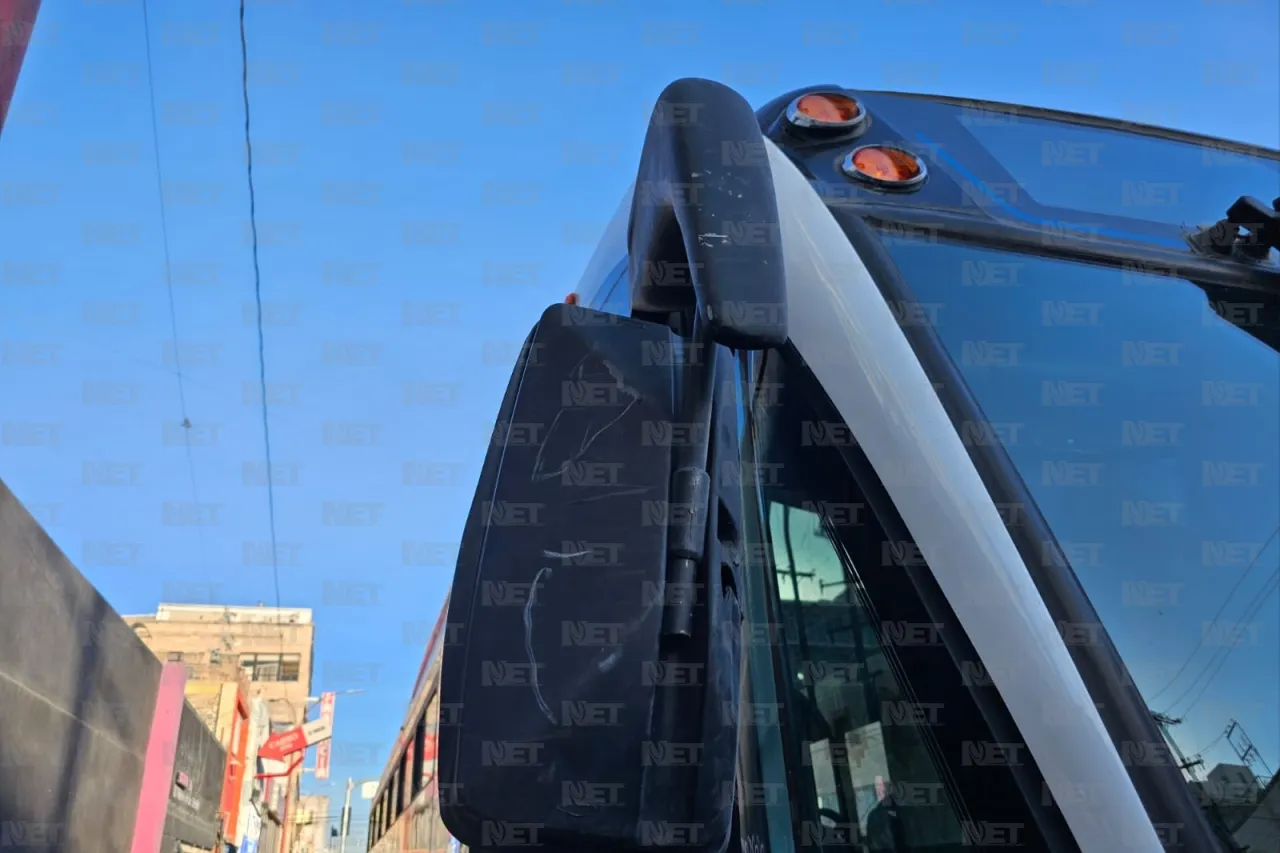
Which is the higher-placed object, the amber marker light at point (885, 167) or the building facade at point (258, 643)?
the building facade at point (258, 643)

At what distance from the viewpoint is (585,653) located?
1154 mm

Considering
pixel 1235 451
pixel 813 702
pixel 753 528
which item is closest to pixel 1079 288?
pixel 1235 451

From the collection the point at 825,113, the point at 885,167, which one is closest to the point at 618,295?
the point at 825,113

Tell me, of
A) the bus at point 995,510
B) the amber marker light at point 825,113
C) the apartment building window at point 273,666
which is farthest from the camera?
the apartment building window at point 273,666

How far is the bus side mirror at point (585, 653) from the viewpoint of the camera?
1122 mm

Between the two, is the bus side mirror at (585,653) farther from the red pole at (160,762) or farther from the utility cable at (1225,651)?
the red pole at (160,762)

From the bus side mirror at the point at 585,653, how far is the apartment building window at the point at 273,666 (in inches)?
2055

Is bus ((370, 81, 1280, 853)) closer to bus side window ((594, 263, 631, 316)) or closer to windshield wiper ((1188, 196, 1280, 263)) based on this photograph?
windshield wiper ((1188, 196, 1280, 263))

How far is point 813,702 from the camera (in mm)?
1694

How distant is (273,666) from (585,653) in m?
53.9

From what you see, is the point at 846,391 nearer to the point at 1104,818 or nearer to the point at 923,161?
the point at 1104,818

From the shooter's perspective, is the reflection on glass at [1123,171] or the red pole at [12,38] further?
the red pole at [12,38]

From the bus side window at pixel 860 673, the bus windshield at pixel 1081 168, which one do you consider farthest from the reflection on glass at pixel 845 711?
the bus windshield at pixel 1081 168

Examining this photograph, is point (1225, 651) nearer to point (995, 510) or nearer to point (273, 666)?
point (995, 510)
